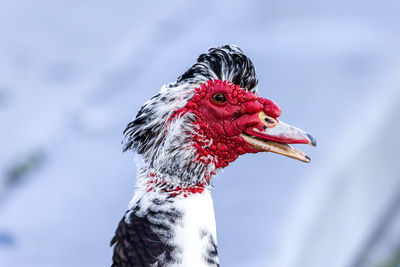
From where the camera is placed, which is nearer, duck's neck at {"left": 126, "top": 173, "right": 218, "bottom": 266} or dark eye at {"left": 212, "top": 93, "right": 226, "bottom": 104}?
duck's neck at {"left": 126, "top": 173, "right": 218, "bottom": 266}

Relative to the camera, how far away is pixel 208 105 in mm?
1518

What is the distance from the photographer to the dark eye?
1.52 m

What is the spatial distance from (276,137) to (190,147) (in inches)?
10.0

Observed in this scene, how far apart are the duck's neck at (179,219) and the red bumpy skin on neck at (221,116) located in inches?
4.9

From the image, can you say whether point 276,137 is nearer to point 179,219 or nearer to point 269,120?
point 269,120

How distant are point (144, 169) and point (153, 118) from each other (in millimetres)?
162

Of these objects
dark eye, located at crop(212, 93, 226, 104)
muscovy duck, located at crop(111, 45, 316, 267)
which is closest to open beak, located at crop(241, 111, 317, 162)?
muscovy duck, located at crop(111, 45, 316, 267)

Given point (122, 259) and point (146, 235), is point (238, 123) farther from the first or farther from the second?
point (122, 259)

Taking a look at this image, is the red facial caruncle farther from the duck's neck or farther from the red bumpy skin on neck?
the duck's neck

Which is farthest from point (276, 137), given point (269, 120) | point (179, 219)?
point (179, 219)

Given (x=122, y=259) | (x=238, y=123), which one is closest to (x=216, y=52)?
(x=238, y=123)

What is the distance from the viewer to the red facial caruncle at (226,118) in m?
1.50

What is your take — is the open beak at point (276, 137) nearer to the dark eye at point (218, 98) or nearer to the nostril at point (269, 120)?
the nostril at point (269, 120)

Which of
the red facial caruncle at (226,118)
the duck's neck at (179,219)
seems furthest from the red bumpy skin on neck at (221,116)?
the duck's neck at (179,219)
